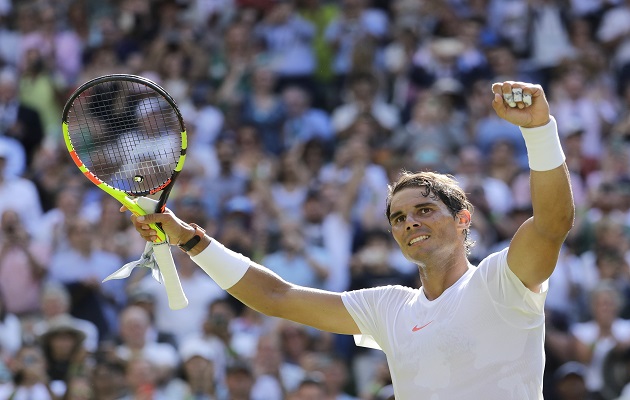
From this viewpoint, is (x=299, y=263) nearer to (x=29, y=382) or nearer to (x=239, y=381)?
(x=239, y=381)

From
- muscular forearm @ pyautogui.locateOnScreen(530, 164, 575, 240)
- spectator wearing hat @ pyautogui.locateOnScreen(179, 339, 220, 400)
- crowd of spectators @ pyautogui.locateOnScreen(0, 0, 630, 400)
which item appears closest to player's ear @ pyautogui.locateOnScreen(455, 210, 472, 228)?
muscular forearm @ pyautogui.locateOnScreen(530, 164, 575, 240)

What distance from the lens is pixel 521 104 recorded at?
4039 mm

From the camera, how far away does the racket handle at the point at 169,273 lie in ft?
16.1

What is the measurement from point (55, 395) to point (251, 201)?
2650 mm

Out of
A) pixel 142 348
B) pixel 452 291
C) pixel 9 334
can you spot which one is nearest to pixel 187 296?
pixel 142 348

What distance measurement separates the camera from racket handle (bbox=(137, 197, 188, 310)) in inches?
193

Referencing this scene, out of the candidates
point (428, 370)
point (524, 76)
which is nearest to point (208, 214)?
point (524, 76)

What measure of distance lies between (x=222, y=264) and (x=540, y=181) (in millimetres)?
1530

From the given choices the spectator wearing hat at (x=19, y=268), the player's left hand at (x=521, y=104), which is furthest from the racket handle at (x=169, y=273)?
the spectator wearing hat at (x=19, y=268)

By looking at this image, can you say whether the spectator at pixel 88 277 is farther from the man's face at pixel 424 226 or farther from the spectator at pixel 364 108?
the man's face at pixel 424 226

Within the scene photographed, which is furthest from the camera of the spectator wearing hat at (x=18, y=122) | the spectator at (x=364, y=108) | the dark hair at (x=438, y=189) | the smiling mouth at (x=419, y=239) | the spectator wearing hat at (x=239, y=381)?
the spectator wearing hat at (x=18, y=122)

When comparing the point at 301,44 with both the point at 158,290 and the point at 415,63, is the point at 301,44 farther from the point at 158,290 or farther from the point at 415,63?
the point at 158,290

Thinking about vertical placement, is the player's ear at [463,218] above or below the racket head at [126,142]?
below

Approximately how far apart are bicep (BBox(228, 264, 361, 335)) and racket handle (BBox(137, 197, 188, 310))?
0.81ft
